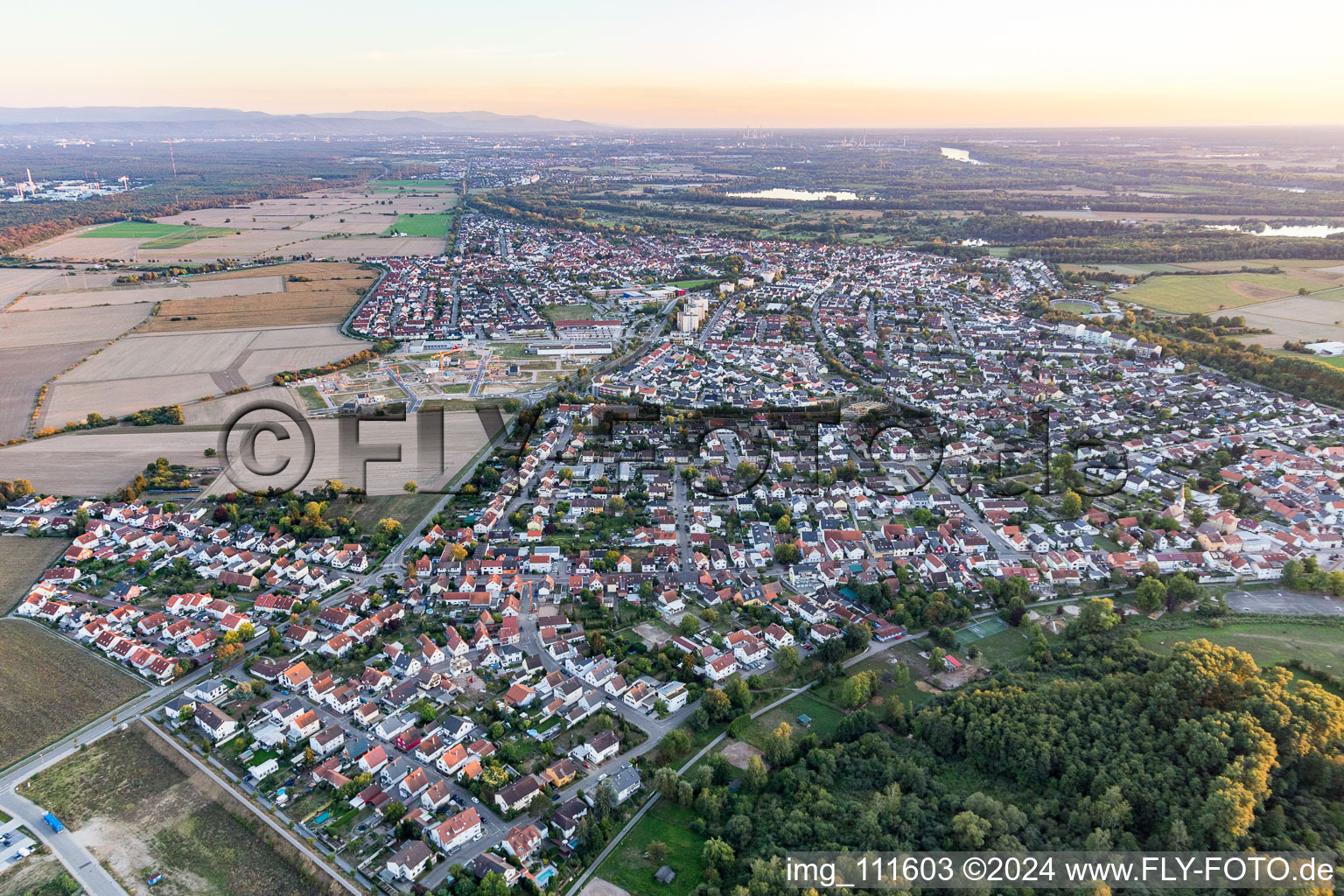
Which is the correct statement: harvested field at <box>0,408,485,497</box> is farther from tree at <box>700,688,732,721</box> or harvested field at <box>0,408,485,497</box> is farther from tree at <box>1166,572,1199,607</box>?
tree at <box>1166,572,1199,607</box>

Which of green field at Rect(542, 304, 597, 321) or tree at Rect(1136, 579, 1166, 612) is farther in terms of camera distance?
green field at Rect(542, 304, 597, 321)

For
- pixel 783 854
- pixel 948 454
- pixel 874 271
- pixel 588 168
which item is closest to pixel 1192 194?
pixel 874 271

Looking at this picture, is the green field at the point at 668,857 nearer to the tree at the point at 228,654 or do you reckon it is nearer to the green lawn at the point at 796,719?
the green lawn at the point at 796,719

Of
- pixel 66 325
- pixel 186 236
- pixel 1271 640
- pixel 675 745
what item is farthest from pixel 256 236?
pixel 1271 640

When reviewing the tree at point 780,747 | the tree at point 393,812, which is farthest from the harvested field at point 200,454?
the tree at point 780,747

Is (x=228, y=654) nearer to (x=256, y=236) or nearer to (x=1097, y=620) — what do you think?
(x=1097, y=620)

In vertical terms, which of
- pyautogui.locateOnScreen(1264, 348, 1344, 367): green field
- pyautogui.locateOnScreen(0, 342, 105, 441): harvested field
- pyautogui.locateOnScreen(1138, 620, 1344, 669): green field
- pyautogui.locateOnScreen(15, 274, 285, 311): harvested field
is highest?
pyautogui.locateOnScreen(15, 274, 285, 311): harvested field

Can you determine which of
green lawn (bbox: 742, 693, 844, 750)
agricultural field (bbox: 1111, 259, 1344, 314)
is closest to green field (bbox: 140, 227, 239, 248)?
green lawn (bbox: 742, 693, 844, 750)
